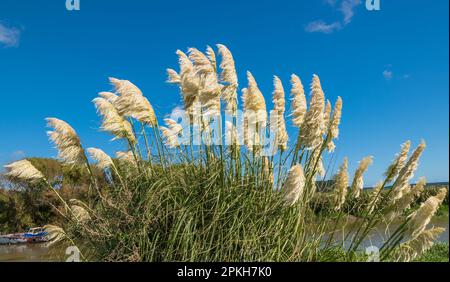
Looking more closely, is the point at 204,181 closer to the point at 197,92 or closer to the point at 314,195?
the point at 197,92

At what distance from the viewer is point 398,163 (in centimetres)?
396

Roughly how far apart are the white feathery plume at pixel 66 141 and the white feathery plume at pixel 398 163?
2888 mm

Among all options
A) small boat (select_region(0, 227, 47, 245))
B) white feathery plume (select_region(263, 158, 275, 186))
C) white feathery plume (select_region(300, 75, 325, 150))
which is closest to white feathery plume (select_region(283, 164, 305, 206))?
white feathery plume (select_region(263, 158, 275, 186))

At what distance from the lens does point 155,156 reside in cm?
418

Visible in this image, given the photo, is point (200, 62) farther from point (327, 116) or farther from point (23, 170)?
point (23, 170)

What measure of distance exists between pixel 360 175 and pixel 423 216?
843mm

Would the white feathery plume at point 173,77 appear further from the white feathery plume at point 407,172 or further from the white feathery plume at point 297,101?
the white feathery plume at point 407,172

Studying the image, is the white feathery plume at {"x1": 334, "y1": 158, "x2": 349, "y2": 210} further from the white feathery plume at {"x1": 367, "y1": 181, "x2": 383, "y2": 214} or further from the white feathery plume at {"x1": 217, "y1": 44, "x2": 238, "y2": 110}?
the white feathery plume at {"x1": 217, "y1": 44, "x2": 238, "y2": 110}

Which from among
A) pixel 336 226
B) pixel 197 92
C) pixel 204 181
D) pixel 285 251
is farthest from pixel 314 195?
pixel 197 92

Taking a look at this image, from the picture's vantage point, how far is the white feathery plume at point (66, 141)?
421cm

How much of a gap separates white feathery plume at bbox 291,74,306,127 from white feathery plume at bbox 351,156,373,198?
725 mm

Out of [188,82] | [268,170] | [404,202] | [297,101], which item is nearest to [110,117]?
[188,82]

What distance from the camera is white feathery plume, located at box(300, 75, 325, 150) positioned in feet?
12.2
